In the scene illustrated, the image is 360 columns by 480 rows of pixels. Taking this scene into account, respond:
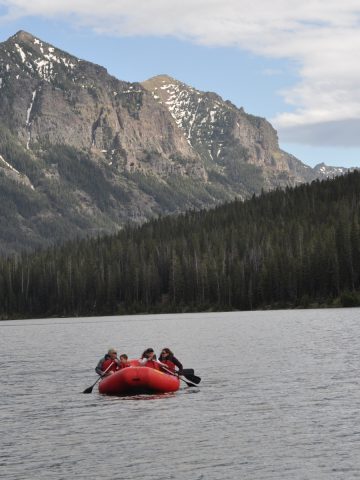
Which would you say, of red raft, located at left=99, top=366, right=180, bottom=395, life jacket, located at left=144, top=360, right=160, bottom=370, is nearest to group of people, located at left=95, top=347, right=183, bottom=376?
life jacket, located at left=144, top=360, right=160, bottom=370

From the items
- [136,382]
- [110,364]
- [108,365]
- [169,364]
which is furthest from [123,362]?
[169,364]

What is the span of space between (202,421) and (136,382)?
35.1 feet

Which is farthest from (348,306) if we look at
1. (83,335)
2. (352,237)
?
(83,335)

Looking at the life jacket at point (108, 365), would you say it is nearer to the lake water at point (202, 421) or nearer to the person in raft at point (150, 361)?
the lake water at point (202, 421)

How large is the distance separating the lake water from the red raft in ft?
2.24

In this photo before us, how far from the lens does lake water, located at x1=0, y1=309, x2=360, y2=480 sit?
37.1 metres

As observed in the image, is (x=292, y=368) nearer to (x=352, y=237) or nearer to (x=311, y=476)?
(x=311, y=476)

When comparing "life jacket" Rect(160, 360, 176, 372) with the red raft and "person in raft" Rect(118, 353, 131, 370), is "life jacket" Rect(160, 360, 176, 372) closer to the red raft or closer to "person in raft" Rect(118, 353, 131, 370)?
the red raft

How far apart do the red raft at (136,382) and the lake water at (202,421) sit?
0.68 metres

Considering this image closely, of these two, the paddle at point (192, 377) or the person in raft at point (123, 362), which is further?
the paddle at point (192, 377)

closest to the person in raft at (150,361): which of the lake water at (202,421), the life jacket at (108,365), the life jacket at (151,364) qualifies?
the life jacket at (151,364)

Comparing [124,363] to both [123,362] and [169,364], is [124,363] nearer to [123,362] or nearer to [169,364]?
[123,362]

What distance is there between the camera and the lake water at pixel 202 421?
37.1 m

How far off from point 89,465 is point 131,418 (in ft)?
39.8
